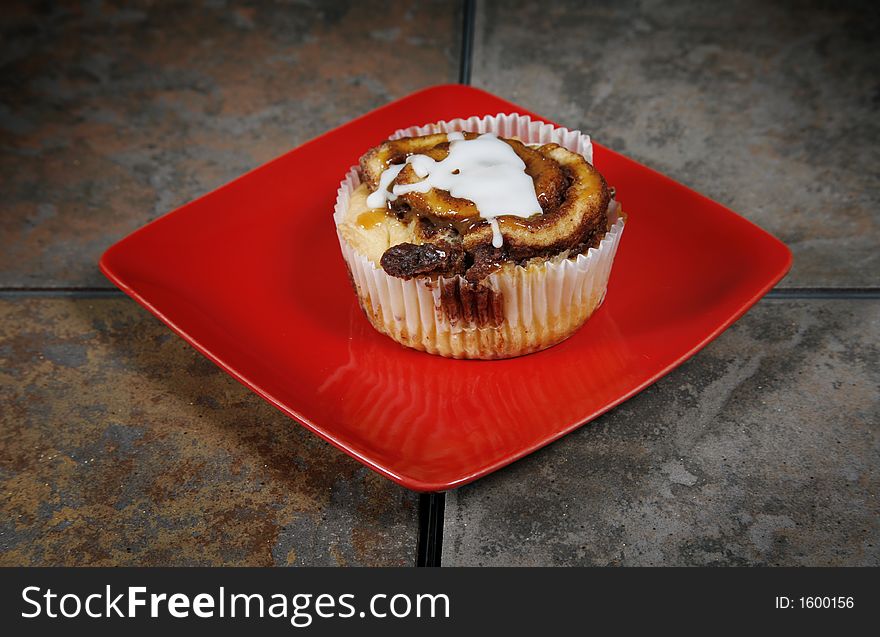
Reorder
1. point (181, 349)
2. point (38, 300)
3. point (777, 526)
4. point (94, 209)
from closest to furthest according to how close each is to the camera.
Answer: point (777, 526) → point (181, 349) → point (38, 300) → point (94, 209)

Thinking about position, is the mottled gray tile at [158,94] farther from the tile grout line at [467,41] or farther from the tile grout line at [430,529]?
the tile grout line at [430,529]

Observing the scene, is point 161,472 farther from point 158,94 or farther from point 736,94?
point 736,94

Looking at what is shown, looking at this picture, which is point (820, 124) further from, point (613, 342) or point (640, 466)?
point (640, 466)

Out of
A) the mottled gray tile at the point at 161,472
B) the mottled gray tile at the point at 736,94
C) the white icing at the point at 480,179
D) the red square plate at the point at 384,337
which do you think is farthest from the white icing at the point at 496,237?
the mottled gray tile at the point at 736,94

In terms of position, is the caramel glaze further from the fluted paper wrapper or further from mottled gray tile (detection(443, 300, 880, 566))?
mottled gray tile (detection(443, 300, 880, 566))

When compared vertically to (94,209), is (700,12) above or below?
above

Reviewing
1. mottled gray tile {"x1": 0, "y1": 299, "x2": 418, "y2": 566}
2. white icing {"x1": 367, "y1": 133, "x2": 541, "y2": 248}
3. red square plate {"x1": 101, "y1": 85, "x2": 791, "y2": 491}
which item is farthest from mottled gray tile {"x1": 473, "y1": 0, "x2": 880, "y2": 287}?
mottled gray tile {"x1": 0, "y1": 299, "x2": 418, "y2": 566}

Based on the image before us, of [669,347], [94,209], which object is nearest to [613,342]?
[669,347]
